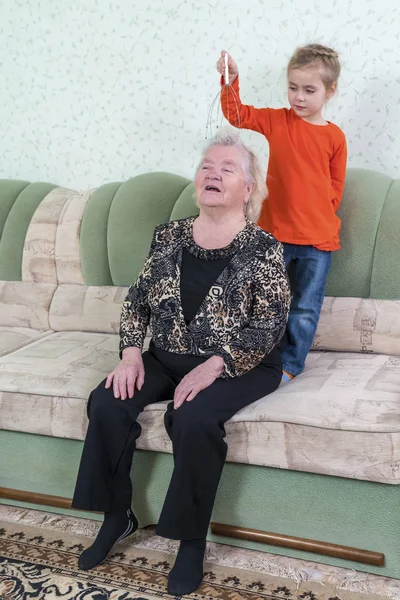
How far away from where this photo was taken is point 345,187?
2.23 m

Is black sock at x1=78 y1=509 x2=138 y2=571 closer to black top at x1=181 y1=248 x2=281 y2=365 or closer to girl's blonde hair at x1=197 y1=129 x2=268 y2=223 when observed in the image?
black top at x1=181 y1=248 x2=281 y2=365

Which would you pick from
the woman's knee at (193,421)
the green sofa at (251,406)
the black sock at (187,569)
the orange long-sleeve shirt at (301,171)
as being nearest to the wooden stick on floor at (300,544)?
the green sofa at (251,406)

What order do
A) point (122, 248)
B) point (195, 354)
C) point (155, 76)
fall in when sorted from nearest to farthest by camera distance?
point (195, 354), point (122, 248), point (155, 76)

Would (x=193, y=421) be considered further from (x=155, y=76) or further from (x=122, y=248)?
(x=155, y=76)

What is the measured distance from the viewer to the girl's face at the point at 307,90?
6.42ft

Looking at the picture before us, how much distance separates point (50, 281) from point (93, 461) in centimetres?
107

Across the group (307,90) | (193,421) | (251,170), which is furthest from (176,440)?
(307,90)

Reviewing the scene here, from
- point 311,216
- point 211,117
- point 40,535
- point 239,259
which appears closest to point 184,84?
point 211,117

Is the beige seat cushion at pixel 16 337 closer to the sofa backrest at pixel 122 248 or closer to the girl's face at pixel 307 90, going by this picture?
the sofa backrest at pixel 122 248

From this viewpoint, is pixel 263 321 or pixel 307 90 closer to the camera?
pixel 263 321

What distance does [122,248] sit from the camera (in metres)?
2.46

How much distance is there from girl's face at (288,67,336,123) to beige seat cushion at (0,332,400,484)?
2.56 ft

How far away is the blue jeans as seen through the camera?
6.82ft

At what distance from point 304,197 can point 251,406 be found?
727 millimetres
